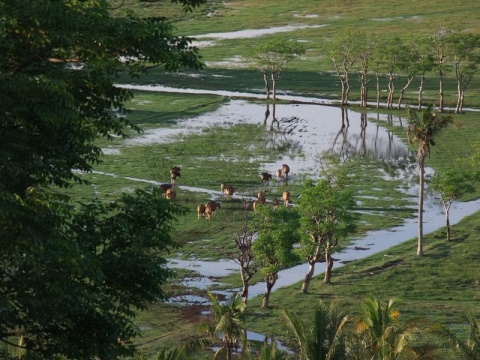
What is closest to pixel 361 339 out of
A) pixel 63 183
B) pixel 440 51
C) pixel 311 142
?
pixel 63 183

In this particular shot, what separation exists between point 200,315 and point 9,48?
20459 millimetres

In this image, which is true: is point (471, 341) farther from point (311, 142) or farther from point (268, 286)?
point (311, 142)

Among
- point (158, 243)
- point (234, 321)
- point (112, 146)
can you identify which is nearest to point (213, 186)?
point (112, 146)

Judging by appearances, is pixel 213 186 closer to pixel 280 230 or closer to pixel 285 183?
pixel 285 183

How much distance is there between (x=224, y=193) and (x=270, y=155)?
12.5 meters

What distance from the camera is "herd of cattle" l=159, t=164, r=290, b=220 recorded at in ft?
150

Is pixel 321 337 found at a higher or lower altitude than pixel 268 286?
higher

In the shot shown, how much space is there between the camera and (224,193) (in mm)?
50125

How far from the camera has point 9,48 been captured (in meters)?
14.7

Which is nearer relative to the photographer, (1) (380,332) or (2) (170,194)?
(1) (380,332)

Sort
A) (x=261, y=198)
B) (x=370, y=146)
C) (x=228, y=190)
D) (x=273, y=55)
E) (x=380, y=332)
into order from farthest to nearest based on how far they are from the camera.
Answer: (x=273, y=55) < (x=370, y=146) < (x=228, y=190) < (x=261, y=198) < (x=380, y=332)

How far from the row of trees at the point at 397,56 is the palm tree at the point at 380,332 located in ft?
181

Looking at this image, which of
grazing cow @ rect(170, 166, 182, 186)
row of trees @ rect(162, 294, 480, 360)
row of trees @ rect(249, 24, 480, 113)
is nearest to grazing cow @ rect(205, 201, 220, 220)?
grazing cow @ rect(170, 166, 182, 186)

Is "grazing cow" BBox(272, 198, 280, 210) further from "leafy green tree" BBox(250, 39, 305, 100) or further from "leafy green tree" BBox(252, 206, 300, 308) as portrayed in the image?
"leafy green tree" BBox(250, 39, 305, 100)
